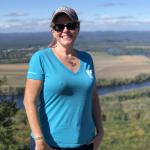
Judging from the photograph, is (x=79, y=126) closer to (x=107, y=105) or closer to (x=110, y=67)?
(x=107, y=105)

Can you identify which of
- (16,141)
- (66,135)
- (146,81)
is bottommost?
(146,81)

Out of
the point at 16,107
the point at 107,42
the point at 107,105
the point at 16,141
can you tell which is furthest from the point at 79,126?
the point at 107,42

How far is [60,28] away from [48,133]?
1.34ft

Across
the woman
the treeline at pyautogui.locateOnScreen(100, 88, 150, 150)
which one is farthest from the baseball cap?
the treeline at pyautogui.locateOnScreen(100, 88, 150, 150)

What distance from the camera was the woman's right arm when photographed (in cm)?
160

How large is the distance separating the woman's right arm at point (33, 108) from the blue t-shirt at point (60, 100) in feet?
0.07

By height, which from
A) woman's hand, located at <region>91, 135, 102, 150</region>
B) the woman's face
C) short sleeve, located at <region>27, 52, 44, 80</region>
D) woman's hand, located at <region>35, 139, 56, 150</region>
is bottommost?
woman's hand, located at <region>91, 135, 102, 150</region>

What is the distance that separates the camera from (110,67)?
40156 millimetres

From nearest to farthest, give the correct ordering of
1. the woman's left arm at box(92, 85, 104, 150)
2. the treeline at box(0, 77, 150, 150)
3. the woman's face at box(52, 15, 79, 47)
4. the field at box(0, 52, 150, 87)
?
1. the woman's face at box(52, 15, 79, 47)
2. the woman's left arm at box(92, 85, 104, 150)
3. the treeline at box(0, 77, 150, 150)
4. the field at box(0, 52, 150, 87)

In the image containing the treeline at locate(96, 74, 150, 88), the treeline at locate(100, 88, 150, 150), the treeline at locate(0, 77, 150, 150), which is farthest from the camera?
the treeline at locate(96, 74, 150, 88)

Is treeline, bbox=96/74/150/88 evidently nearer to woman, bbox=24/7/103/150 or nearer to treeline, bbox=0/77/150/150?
treeline, bbox=0/77/150/150

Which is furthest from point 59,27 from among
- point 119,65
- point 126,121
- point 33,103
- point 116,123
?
point 119,65

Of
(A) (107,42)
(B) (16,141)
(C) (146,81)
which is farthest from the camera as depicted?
(A) (107,42)

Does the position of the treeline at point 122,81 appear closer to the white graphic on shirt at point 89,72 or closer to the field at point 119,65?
the field at point 119,65
